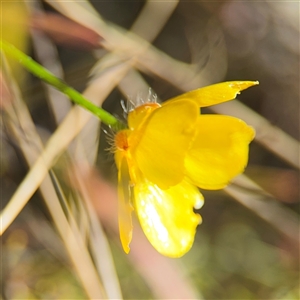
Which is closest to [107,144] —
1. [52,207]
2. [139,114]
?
[52,207]

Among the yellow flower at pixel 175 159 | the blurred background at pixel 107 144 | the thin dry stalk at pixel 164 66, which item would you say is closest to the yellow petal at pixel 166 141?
the yellow flower at pixel 175 159

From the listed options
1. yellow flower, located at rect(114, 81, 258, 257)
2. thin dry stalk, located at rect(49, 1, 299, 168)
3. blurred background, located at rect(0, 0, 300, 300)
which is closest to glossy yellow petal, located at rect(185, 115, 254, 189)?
yellow flower, located at rect(114, 81, 258, 257)

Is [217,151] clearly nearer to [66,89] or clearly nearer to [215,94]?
[215,94]

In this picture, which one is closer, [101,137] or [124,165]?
[124,165]

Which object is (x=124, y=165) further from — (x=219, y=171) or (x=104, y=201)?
(x=104, y=201)

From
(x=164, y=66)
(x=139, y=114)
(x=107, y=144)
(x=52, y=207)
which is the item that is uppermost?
(x=139, y=114)

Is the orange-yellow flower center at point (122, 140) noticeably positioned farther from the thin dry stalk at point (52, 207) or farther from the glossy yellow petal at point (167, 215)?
the thin dry stalk at point (52, 207)

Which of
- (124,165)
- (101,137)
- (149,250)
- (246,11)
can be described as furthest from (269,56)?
(124,165)
